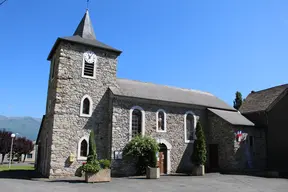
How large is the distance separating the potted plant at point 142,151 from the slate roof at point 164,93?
352cm

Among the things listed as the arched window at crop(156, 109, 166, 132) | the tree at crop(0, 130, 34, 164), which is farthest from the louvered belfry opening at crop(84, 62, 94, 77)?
the tree at crop(0, 130, 34, 164)

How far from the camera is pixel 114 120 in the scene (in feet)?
59.5

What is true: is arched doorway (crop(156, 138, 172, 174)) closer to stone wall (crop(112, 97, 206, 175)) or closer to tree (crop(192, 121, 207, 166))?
stone wall (crop(112, 97, 206, 175))

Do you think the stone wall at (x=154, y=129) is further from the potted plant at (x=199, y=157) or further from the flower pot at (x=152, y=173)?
the flower pot at (x=152, y=173)

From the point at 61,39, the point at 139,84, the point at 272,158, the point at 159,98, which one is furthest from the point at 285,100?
the point at 61,39

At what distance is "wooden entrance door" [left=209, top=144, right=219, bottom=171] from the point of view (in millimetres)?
21502

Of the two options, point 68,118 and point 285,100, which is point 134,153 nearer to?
point 68,118

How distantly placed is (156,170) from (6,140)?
106ft

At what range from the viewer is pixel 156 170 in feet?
53.1

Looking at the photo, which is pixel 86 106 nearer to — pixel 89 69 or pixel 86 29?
pixel 89 69

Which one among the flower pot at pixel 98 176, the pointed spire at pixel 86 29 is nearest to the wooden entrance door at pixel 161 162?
the flower pot at pixel 98 176

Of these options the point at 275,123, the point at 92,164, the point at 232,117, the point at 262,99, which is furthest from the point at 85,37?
the point at 275,123

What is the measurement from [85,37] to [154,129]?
9462 millimetres

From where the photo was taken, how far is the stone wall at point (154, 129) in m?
18.0
